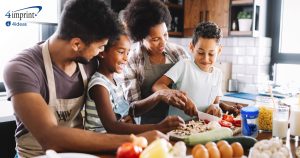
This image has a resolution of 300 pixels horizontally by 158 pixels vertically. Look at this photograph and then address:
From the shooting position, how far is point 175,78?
75.8 inches

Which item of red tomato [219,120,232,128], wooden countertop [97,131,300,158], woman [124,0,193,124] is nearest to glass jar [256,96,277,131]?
wooden countertop [97,131,300,158]

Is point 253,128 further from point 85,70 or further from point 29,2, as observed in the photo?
point 29,2

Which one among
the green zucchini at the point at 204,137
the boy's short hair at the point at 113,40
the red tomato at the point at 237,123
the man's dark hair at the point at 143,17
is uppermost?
the man's dark hair at the point at 143,17

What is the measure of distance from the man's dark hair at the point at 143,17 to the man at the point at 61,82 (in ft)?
1.66

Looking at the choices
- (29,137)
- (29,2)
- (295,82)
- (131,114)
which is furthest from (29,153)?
(295,82)

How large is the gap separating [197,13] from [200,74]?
6.75ft

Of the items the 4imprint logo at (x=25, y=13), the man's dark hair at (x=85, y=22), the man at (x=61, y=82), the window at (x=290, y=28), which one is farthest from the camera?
the window at (x=290, y=28)

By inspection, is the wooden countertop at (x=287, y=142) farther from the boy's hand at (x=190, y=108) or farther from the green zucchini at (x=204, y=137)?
the boy's hand at (x=190, y=108)

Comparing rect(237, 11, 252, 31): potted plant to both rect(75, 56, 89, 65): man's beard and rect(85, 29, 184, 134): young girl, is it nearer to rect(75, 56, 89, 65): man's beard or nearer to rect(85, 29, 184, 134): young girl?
rect(85, 29, 184, 134): young girl

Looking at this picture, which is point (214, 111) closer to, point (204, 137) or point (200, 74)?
point (200, 74)

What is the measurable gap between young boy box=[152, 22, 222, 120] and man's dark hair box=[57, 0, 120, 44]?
0.60 meters

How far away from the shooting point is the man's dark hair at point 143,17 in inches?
78.0

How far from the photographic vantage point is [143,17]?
2014 millimetres

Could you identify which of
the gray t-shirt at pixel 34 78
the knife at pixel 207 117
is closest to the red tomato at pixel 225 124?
the knife at pixel 207 117
